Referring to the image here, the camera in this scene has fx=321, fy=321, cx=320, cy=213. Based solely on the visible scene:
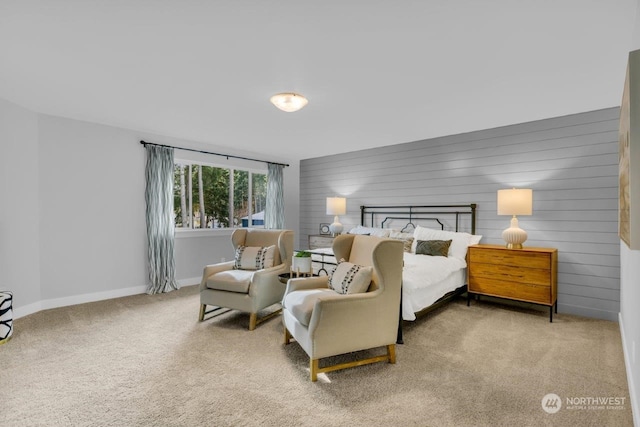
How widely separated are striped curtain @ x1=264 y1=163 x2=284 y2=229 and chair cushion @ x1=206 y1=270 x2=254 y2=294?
9.52 feet

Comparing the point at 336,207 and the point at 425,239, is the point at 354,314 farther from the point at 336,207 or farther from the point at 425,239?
the point at 336,207

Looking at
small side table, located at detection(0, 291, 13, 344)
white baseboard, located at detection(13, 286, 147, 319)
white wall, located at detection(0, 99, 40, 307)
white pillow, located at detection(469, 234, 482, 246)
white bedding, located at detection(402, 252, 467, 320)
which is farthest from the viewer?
white pillow, located at detection(469, 234, 482, 246)

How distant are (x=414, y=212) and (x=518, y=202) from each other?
5.57 ft

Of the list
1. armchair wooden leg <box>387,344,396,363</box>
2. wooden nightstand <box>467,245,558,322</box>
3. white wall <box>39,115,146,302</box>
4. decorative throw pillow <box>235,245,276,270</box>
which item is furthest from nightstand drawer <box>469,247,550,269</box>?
white wall <box>39,115,146,302</box>

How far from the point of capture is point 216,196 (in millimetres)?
5930

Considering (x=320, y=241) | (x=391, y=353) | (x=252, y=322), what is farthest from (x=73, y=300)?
(x=391, y=353)

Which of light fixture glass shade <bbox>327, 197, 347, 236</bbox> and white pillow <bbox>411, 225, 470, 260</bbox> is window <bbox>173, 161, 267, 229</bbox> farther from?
white pillow <bbox>411, 225, 470, 260</bbox>

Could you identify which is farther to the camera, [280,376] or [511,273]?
[511,273]

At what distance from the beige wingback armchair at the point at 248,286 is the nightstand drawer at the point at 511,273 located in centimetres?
245

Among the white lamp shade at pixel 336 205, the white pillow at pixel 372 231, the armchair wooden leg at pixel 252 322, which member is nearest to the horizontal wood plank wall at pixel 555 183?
the white pillow at pixel 372 231

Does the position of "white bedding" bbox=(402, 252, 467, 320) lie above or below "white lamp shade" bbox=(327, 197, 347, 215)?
below

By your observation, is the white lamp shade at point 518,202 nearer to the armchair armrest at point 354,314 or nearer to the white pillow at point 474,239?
the white pillow at point 474,239

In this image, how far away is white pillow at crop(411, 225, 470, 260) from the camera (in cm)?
439

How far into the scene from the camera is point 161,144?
16.4 feet
